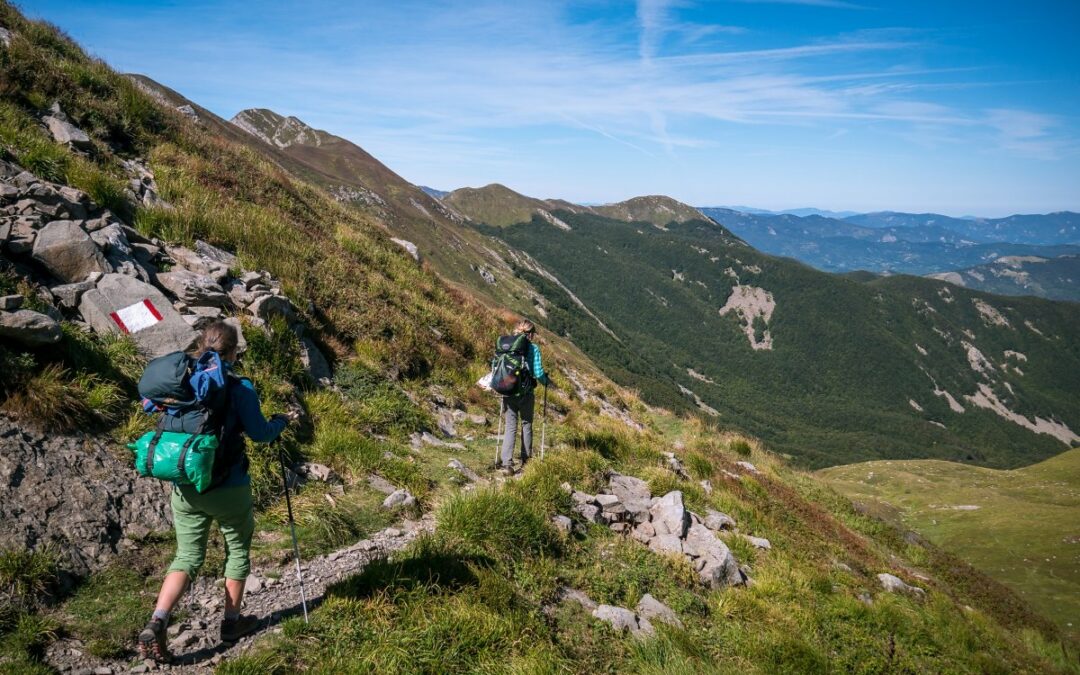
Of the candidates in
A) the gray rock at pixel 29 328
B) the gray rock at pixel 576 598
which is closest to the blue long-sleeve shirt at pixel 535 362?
the gray rock at pixel 576 598

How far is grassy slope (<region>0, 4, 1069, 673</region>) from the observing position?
5.15 meters

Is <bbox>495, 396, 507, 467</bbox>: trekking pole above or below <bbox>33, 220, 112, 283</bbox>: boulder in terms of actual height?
below

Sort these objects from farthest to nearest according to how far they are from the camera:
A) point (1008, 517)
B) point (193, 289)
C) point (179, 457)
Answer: point (1008, 517), point (193, 289), point (179, 457)

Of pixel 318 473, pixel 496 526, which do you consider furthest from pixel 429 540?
pixel 318 473

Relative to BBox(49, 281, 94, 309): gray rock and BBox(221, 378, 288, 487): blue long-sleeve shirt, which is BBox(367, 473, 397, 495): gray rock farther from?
BBox(49, 281, 94, 309): gray rock

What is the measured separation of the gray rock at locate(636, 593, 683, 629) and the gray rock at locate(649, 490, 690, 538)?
1.79 meters

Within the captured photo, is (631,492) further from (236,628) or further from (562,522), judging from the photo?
(236,628)

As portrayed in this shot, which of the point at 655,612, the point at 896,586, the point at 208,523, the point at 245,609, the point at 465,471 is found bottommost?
the point at 896,586

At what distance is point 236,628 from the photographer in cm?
481

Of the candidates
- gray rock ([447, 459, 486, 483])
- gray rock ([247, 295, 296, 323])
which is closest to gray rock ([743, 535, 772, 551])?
gray rock ([447, 459, 486, 483])

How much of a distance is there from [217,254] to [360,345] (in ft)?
12.0

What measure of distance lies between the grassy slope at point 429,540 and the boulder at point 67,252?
70.5 inches

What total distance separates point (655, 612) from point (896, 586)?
770cm

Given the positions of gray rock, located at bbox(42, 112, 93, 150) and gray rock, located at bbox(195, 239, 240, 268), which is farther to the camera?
gray rock, located at bbox(42, 112, 93, 150)
